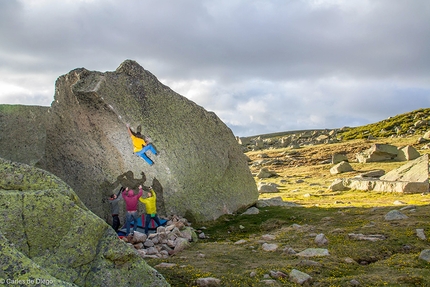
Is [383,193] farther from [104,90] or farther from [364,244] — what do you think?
[104,90]

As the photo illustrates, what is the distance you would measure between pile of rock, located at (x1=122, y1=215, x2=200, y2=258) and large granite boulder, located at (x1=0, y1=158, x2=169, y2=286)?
20.7ft

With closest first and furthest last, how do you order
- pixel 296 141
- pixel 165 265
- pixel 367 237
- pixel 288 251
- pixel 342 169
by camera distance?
pixel 165 265
pixel 288 251
pixel 367 237
pixel 342 169
pixel 296 141

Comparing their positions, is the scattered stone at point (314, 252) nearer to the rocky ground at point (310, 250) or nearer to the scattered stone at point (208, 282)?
the rocky ground at point (310, 250)

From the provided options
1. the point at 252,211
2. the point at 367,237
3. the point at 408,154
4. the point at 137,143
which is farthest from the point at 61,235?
the point at 408,154

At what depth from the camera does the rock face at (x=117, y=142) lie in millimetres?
21609

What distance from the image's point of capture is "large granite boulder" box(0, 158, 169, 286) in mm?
8617

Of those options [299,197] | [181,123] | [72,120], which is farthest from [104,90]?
[299,197]

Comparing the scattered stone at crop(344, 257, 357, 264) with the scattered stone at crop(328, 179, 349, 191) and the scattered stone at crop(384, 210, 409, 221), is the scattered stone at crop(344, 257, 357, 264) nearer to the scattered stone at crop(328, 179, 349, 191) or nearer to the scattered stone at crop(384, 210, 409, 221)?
the scattered stone at crop(384, 210, 409, 221)

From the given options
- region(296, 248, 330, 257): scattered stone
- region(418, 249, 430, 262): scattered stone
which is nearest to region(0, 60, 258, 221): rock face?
region(296, 248, 330, 257): scattered stone

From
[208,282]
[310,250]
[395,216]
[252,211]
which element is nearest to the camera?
[208,282]

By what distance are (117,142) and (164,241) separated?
22.4 ft

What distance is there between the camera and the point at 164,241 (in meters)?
17.5

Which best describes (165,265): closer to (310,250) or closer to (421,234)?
(310,250)

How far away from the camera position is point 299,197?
34906 mm
